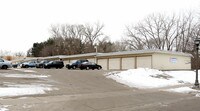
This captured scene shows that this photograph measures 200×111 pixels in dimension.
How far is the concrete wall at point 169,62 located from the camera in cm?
3872

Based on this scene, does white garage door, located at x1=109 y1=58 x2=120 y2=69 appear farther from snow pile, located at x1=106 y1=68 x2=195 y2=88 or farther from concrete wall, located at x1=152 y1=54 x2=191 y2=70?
snow pile, located at x1=106 y1=68 x2=195 y2=88

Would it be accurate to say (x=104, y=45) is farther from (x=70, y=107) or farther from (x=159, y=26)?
(x=70, y=107)

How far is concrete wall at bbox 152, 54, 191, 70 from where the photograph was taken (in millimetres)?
38719

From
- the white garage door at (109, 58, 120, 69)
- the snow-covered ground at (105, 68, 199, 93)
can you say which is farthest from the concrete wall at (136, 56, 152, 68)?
the snow-covered ground at (105, 68, 199, 93)

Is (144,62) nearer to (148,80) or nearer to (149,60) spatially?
(149,60)

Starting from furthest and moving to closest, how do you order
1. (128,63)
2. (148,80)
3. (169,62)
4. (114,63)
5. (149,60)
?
(114,63)
(128,63)
(169,62)
(149,60)
(148,80)

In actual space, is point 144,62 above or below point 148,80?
above

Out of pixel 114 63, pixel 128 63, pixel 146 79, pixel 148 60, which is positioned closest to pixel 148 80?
pixel 146 79

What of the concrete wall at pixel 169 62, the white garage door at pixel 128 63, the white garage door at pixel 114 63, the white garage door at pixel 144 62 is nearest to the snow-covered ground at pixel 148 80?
the concrete wall at pixel 169 62

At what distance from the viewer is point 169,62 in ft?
133

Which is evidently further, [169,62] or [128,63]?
[128,63]

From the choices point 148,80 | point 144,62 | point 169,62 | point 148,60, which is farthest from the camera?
point 169,62

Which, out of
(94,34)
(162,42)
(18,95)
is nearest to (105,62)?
(162,42)

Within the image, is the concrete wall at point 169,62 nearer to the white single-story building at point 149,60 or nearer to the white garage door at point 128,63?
the white single-story building at point 149,60
